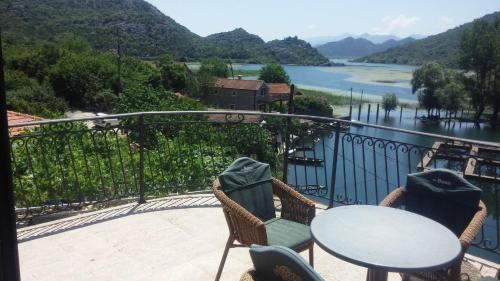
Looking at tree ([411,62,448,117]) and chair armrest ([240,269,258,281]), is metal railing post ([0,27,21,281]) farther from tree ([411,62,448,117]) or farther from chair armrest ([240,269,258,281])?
tree ([411,62,448,117])

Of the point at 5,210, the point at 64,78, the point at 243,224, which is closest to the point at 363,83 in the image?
the point at 64,78

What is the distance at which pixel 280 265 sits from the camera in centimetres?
160

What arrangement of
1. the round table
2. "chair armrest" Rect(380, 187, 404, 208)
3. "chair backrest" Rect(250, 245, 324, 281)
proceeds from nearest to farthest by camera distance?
1. "chair backrest" Rect(250, 245, 324, 281)
2. the round table
3. "chair armrest" Rect(380, 187, 404, 208)

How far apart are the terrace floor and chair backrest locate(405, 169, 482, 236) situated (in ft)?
2.15

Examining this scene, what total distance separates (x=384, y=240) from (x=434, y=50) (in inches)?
4807

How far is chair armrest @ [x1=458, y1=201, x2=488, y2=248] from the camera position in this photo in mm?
2250

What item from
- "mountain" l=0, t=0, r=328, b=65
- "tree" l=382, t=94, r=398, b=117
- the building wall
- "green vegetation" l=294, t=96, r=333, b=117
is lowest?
"tree" l=382, t=94, r=398, b=117

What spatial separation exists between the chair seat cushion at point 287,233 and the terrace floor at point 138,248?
0.51 meters

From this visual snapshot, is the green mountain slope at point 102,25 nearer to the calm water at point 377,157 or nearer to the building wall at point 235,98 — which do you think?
the building wall at point 235,98

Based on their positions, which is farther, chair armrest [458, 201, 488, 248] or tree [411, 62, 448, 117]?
tree [411, 62, 448, 117]

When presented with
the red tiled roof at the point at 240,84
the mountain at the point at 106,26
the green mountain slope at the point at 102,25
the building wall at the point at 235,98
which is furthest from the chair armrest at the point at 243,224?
the green mountain slope at the point at 102,25

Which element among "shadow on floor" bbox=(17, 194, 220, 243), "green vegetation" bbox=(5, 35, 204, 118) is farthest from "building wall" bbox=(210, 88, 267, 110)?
"shadow on floor" bbox=(17, 194, 220, 243)

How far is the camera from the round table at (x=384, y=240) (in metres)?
1.93

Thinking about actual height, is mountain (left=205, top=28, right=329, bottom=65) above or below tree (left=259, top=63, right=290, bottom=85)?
above
